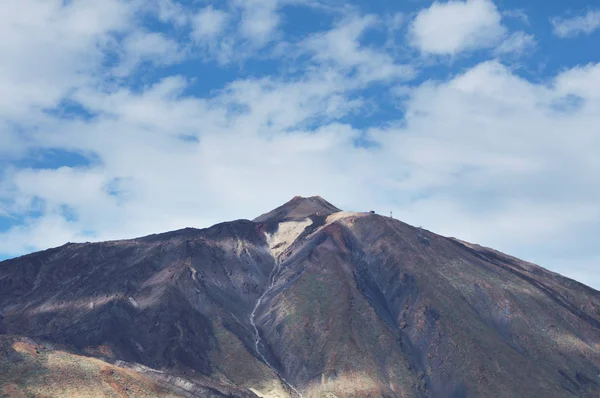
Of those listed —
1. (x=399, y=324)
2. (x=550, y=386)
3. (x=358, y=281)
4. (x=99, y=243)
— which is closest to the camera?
(x=550, y=386)

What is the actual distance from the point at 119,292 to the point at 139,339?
18.5 m

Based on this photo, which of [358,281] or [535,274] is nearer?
[358,281]

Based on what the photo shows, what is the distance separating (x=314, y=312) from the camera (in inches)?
5704

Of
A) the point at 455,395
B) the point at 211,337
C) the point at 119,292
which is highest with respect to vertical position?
the point at 119,292

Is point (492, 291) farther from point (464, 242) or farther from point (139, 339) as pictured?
point (139, 339)

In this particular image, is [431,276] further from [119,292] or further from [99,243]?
[99,243]

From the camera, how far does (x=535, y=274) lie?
187500 mm

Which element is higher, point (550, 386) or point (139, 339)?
point (139, 339)

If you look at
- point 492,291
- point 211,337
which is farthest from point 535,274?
point 211,337

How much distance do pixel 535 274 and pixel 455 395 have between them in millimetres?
74063

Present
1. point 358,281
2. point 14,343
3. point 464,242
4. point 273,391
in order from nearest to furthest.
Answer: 1. point 14,343
2. point 273,391
3. point 358,281
4. point 464,242

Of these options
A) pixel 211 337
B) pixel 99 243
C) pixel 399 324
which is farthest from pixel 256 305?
pixel 99 243

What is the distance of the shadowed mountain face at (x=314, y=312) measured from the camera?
125487 millimetres

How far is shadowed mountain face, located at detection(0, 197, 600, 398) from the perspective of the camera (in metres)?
125
